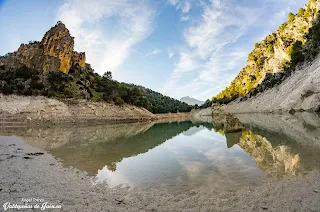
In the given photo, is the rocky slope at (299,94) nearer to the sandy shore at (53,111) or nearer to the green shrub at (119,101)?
the sandy shore at (53,111)

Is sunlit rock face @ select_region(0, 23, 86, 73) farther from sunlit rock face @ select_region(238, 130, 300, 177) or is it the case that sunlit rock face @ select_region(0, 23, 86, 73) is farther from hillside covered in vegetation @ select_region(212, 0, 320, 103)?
hillside covered in vegetation @ select_region(212, 0, 320, 103)

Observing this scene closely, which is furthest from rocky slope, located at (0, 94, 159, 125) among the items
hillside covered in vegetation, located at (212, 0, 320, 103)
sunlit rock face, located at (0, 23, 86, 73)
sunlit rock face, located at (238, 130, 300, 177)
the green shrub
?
hillside covered in vegetation, located at (212, 0, 320, 103)

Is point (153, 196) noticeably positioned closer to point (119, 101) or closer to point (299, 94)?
point (299, 94)

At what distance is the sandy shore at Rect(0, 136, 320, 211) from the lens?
5.35 m

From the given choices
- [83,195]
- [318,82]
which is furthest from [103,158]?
[318,82]

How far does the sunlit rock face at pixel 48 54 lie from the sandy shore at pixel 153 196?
58.8 m

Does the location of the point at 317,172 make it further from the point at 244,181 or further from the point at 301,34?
the point at 301,34

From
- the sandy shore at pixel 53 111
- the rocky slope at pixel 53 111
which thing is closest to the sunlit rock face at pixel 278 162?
the sandy shore at pixel 53 111

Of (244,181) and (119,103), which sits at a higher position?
(119,103)

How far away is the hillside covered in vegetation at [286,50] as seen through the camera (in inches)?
2170

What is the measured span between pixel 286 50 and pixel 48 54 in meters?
76.9

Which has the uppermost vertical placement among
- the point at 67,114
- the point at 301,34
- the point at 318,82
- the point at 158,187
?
the point at 301,34

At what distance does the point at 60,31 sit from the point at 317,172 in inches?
2718

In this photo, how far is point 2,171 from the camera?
875 cm
